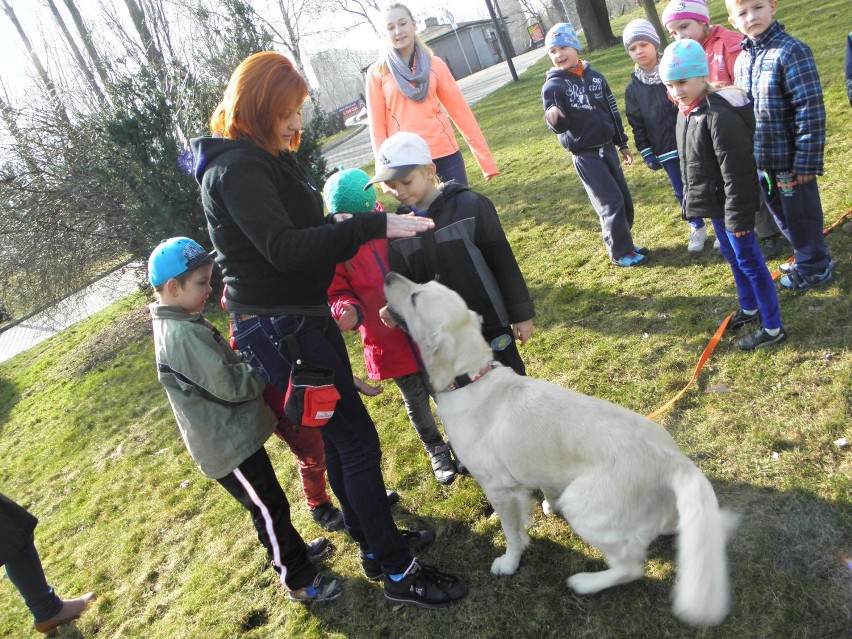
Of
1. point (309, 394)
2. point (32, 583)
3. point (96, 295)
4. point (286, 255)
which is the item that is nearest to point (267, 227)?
point (286, 255)

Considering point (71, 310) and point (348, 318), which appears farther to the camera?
point (71, 310)

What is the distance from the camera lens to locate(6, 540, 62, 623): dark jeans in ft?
11.8

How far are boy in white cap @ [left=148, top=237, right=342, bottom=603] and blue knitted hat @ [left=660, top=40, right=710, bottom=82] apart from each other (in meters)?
2.96

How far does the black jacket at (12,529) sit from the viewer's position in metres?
3.45

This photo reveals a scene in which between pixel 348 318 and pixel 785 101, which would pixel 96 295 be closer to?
pixel 348 318

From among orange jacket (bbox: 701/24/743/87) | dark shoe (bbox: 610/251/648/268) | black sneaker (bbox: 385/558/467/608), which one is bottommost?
black sneaker (bbox: 385/558/467/608)

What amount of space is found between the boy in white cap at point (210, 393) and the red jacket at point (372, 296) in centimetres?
67

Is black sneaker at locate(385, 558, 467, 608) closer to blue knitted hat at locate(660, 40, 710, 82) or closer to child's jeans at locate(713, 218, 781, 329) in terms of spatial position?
child's jeans at locate(713, 218, 781, 329)

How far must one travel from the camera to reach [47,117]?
9.49 metres

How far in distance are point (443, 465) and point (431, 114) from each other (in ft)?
9.19

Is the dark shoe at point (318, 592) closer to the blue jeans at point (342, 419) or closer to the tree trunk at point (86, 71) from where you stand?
the blue jeans at point (342, 419)

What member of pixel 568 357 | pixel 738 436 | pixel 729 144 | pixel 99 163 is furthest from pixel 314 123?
pixel 738 436

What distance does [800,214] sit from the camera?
3.88 meters

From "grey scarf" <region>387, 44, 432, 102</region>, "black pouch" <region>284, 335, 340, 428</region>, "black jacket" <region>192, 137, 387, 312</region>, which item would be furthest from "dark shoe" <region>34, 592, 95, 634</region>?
"grey scarf" <region>387, 44, 432, 102</region>
